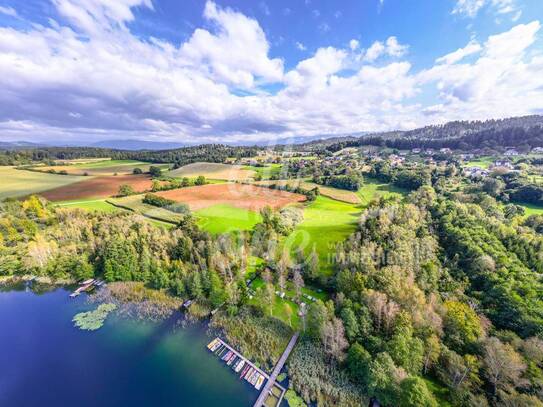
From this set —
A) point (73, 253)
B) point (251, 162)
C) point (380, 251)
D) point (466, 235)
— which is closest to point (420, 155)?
point (251, 162)

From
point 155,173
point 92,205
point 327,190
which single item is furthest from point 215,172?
point 327,190

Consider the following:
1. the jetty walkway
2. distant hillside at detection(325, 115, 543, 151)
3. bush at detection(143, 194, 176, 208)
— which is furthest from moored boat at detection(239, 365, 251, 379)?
distant hillside at detection(325, 115, 543, 151)

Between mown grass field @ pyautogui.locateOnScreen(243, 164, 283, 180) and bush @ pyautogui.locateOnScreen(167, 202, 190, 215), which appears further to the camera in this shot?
mown grass field @ pyautogui.locateOnScreen(243, 164, 283, 180)

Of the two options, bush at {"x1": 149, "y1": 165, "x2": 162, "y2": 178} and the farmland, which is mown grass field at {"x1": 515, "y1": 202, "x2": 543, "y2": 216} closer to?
bush at {"x1": 149, "y1": 165, "x2": 162, "y2": 178}

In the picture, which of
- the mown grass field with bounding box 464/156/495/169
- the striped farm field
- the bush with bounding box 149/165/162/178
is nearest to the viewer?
the striped farm field

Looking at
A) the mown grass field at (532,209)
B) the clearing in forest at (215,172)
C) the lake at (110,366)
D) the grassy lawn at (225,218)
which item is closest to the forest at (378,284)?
the grassy lawn at (225,218)

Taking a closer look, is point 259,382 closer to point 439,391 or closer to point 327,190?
point 439,391
